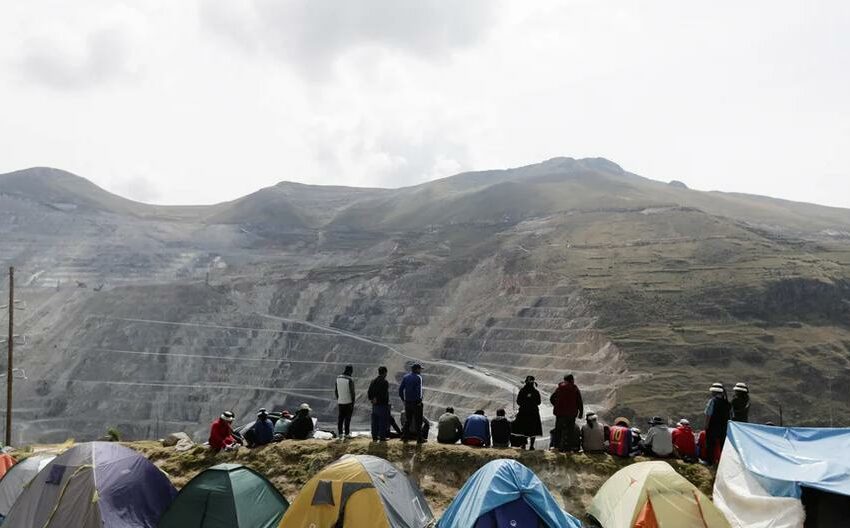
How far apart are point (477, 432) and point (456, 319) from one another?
75.7 m

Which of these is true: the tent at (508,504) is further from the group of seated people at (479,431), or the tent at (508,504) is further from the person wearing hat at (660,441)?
the group of seated people at (479,431)

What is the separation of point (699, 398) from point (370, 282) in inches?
2277

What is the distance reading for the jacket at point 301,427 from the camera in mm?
17750

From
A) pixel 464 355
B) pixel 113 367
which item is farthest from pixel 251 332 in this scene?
pixel 464 355

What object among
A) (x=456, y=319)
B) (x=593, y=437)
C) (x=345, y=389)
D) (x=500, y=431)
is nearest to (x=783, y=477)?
(x=593, y=437)

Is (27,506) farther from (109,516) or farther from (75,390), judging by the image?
(75,390)

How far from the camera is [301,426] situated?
17.8 metres

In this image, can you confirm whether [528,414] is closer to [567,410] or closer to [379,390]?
[567,410]

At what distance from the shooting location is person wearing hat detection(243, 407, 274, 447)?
17.2 m

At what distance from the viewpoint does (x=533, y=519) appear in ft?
37.9

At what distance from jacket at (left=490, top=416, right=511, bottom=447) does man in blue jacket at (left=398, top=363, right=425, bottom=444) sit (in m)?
1.71

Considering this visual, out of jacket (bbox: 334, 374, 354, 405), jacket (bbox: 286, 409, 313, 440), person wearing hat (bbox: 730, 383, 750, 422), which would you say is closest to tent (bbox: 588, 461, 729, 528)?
person wearing hat (bbox: 730, 383, 750, 422)

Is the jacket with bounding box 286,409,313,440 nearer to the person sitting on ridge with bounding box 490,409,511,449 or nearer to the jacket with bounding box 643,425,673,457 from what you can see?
the person sitting on ridge with bounding box 490,409,511,449

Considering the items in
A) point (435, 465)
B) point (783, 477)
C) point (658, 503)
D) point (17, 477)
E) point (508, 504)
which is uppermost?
point (783, 477)
